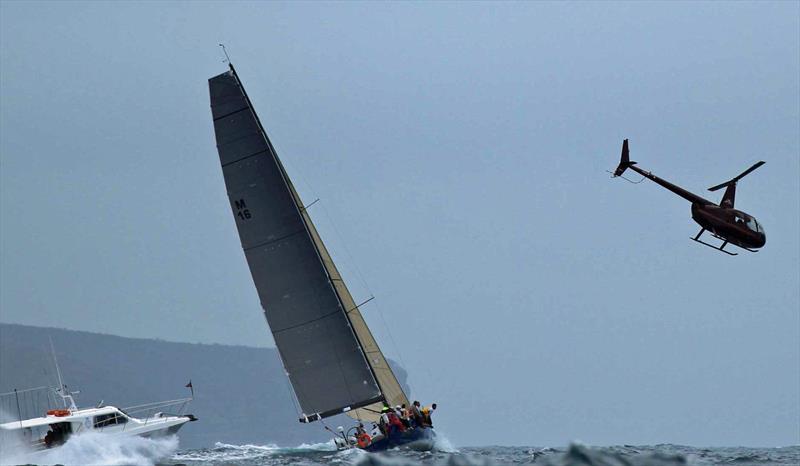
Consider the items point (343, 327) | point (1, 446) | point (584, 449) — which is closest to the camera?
point (584, 449)

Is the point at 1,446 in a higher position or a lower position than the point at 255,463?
higher

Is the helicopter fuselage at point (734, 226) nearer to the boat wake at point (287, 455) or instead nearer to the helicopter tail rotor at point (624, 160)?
the helicopter tail rotor at point (624, 160)

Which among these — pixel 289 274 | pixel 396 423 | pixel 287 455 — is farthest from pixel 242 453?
pixel 396 423

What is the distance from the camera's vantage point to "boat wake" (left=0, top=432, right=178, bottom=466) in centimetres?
4788

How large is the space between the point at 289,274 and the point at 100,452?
9.24 m

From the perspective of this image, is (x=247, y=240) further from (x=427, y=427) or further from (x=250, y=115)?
(x=427, y=427)

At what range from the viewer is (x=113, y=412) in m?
52.3

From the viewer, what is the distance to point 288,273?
2040 inches

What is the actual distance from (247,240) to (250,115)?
464 cm

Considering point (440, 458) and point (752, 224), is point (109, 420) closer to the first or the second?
point (440, 458)

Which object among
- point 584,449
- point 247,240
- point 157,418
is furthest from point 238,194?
point 584,449

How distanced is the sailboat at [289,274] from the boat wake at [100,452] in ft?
18.5

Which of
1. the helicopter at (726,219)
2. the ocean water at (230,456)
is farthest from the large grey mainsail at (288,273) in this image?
the helicopter at (726,219)

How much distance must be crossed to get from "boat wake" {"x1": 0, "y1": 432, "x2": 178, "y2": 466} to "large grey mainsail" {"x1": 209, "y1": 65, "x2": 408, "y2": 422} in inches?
226
